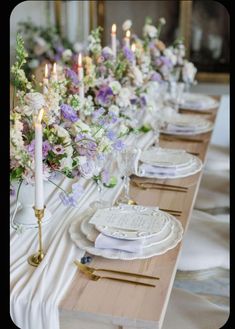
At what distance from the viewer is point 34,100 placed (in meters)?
1.46

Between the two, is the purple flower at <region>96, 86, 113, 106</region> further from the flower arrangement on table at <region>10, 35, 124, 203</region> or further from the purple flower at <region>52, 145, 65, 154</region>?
the purple flower at <region>52, 145, 65, 154</region>

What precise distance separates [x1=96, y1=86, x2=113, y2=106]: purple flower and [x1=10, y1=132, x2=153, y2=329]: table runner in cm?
68

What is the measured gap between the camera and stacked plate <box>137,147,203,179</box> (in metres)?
2.16

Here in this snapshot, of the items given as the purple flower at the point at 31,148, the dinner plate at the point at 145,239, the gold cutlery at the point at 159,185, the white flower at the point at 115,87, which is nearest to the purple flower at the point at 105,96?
the white flower at the point at 115,87

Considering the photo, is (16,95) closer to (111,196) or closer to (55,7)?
(111,196)

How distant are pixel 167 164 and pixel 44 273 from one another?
956mm

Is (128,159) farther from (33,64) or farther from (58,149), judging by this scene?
(33,64)

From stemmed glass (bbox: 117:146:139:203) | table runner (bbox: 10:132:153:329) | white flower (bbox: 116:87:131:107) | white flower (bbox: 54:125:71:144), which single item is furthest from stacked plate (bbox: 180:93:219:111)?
white flower (bbox: 54:125:71:144)

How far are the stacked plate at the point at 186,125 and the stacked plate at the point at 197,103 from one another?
0.42 m

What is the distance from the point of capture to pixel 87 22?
16.1 ft

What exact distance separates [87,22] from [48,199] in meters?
3.34
